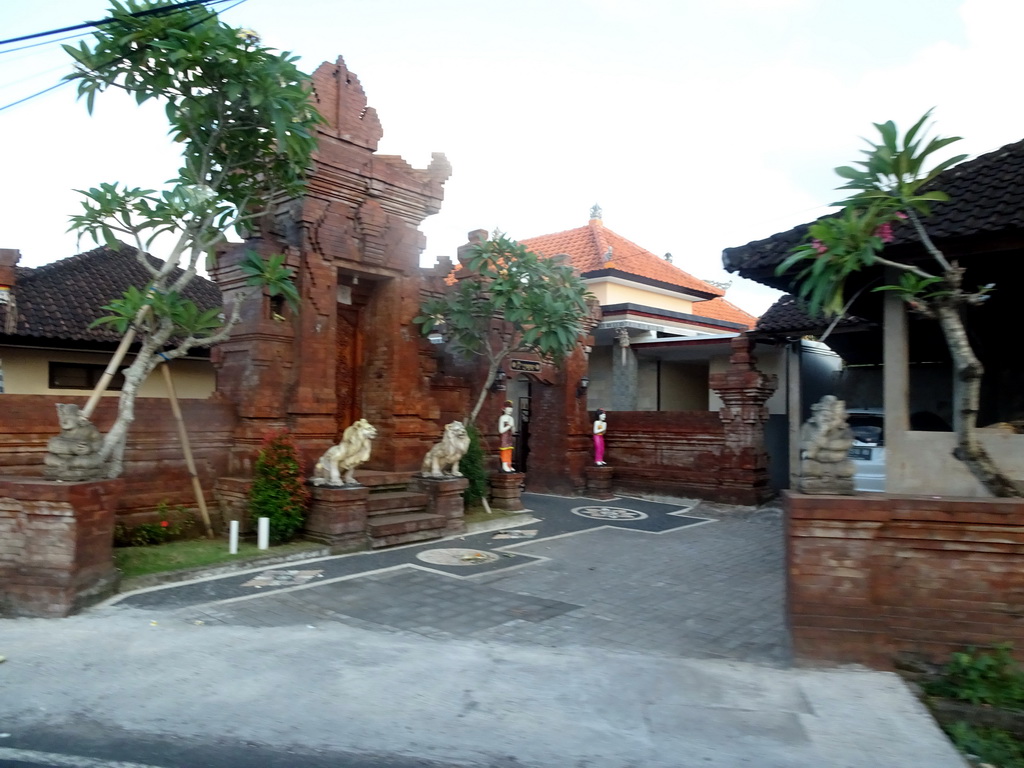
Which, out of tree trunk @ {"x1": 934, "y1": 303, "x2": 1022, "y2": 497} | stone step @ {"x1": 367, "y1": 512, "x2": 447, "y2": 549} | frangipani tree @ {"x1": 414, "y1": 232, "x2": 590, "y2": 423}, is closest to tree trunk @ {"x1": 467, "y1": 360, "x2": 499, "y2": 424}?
frangipani tree @ {"x1": 414, "y1": 232, "x2": 590, "y2": 423}

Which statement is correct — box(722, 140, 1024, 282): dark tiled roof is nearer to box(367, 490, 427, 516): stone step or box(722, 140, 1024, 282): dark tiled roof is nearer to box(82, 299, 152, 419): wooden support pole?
box(367, 490, 427, 516): stone step

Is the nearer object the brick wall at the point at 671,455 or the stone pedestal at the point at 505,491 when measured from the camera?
the stone pedestal at the point at 505,491

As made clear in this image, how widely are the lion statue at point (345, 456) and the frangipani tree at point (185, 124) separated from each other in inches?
79.5

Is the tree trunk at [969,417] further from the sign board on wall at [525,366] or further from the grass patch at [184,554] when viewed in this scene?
the sign board on wall at [525,366]

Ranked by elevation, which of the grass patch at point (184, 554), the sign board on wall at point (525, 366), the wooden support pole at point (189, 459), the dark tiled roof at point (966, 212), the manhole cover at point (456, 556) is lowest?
the manhole cover at point (456, 556)

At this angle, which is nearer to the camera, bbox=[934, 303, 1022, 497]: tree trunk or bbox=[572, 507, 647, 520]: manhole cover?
bbox=[934, 303, 1022, 497]: tree trunk

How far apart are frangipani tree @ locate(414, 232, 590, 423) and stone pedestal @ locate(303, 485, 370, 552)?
10.4ft

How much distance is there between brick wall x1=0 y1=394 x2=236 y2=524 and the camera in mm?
7824

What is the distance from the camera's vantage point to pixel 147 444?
29.5ft

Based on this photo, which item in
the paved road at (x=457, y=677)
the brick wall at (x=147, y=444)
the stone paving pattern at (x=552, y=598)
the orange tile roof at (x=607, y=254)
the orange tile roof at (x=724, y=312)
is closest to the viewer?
the paved road at (x=457, y=677)

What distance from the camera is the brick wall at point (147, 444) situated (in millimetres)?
7824

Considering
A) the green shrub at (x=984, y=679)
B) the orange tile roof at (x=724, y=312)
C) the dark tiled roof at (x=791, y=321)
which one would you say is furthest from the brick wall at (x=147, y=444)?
the orange tile roof at (x=724, y=312)

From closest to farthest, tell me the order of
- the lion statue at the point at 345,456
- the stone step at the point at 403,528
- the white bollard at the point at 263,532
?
the white bollard at the point at 263,532, the lion statue at the point at 345,456, the stone step at the point at 403,528

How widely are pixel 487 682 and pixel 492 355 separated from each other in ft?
26.1
